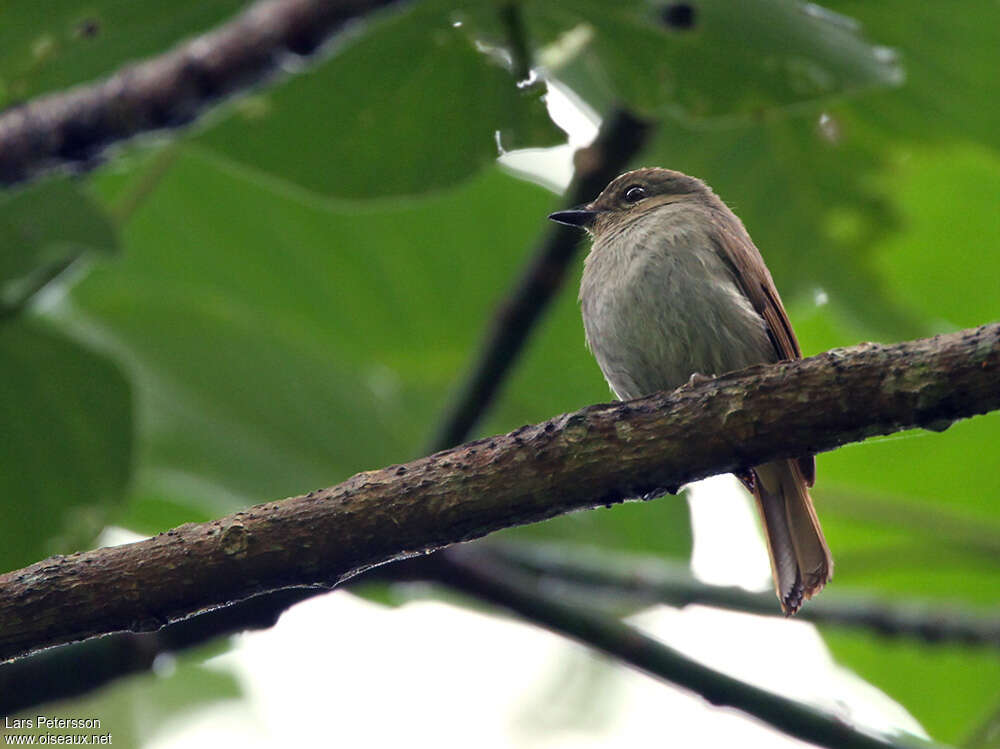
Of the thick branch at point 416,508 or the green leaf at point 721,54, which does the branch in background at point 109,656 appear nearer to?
the thick branch at point 416,508

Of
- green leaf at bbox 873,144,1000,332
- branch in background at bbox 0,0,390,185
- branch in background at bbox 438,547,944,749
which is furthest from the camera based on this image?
green leaf at bbox 873,144,1000,332

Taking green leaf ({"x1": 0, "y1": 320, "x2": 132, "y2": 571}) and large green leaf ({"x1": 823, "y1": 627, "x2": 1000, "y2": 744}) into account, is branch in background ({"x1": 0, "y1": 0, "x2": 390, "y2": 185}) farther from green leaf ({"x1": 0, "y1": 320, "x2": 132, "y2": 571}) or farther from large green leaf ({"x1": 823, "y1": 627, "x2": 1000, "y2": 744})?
large green leaf ({"x1": 823, "y1": 627, "x2": 1000, "y2": 744})

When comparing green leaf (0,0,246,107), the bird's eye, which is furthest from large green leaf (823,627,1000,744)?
green leaf (0,0,246,107)

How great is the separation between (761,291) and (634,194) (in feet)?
3.63

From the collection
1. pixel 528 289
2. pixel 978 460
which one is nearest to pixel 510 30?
pixel 528 289

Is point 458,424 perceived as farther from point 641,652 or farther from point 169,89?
point 169,89

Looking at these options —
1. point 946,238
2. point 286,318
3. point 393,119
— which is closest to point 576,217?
point 393,119

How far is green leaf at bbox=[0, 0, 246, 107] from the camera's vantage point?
3.74 metres

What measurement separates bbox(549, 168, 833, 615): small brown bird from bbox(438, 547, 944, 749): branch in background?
459 mm

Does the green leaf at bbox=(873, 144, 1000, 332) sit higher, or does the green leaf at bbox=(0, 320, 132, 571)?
the green leaf at bbox=(0, 320, 132, 571)

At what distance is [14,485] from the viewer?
4.07 metres

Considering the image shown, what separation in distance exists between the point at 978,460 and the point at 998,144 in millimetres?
1303

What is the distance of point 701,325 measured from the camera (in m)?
4.00

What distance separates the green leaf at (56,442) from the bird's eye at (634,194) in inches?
84.4
